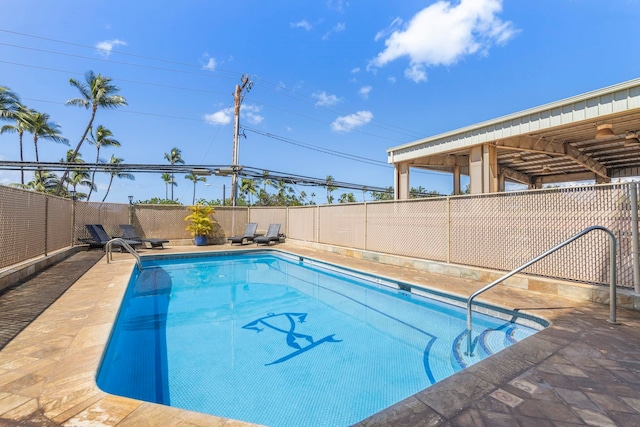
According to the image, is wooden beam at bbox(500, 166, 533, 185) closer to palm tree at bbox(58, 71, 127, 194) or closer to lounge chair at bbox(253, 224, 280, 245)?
lounge chair at bbox(253, 224, 280, 245)

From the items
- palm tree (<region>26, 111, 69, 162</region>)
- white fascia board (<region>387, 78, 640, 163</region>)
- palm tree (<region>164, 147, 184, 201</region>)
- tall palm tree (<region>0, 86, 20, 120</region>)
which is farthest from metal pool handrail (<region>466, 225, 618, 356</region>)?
palm tree (<region>164, 147, 184, 201</region>)

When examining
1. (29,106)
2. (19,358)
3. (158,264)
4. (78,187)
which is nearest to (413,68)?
(158,264)

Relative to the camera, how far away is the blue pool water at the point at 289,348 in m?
2.59

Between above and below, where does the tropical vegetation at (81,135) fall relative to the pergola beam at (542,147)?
above

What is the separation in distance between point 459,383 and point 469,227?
453 centimetres

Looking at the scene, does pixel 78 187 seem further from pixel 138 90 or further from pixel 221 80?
pixel 221 80

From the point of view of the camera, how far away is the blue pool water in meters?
2.59

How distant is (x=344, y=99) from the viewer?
22734 mm

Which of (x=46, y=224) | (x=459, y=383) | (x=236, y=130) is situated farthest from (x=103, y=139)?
(x=459, y=383)

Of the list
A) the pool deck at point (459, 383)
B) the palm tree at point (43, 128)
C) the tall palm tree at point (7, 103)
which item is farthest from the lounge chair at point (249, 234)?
the palm tree at point (43, 128)

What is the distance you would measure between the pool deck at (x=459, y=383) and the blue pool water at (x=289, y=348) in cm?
43

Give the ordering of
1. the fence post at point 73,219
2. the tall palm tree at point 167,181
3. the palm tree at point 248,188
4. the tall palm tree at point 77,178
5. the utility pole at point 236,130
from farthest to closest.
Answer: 1. the tall palm tree at point 167,181
2. the palm tree at point 248,188
3. the tall palm tree at point 77,178
4. the utility pole at point 236,130
5. the fence post at point 73,219

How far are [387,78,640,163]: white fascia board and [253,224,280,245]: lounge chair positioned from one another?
6659mm

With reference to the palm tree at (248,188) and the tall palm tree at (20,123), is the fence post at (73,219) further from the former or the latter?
the palm tree at (248,188)
